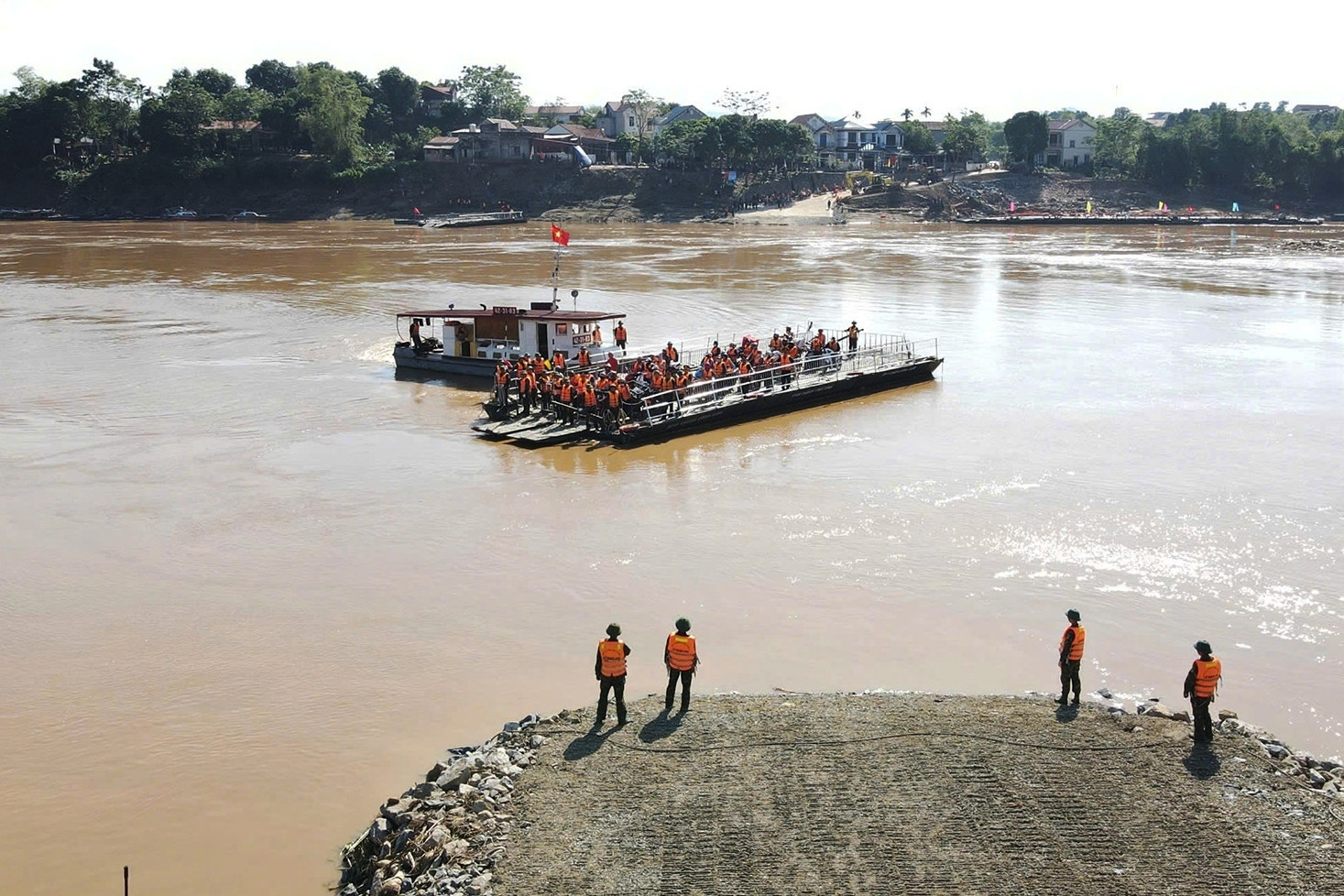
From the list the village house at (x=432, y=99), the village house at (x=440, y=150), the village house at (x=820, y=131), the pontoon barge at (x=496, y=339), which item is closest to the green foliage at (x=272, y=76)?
the village house at (x=432, y=99)

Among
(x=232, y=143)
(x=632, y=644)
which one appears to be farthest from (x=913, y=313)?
(x=232, y=143)

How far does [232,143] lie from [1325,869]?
369ft

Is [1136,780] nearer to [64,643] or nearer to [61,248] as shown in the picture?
[64,643]

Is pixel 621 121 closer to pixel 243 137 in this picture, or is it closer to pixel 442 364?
pixel 243 137

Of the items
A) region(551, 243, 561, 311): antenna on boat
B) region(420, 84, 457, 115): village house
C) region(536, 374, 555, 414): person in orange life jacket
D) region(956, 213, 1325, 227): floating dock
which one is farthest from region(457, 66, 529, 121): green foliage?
region(536, 374, 555, 414): person in orange life jacket

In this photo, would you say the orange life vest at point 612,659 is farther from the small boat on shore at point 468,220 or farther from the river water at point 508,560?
the small boat on shore at point 468,220

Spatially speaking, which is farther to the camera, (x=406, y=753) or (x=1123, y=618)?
(x=1123, y=618)

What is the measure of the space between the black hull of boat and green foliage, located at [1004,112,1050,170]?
89.0m

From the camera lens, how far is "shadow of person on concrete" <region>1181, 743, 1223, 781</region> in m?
10.3

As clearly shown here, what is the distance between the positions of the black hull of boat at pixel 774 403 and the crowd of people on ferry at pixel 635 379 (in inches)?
14.7

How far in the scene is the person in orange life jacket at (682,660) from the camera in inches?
454

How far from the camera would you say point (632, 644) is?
15.0 metres

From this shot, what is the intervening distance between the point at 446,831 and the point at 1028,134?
377ft

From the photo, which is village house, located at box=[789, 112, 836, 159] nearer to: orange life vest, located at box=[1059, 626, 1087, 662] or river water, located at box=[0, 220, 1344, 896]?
river water, located at box=[0, 220, 1344, 896]
